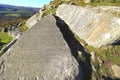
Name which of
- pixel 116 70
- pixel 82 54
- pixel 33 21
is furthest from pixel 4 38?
pixel 116 70

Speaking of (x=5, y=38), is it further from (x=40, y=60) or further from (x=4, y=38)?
(x=40, y=60)

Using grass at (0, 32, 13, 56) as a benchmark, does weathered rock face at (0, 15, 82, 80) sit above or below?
above

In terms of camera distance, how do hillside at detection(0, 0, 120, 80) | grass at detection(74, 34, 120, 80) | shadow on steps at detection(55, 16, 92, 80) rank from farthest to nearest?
grass at detection(74, 34, 120, 80)
shadow on steps at detection(55, 16, 92, 80)
hillside at detection(0, 0, 120, 80)

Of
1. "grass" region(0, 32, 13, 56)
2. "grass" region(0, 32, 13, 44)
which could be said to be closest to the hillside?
"grass" region(0, 32, 13, 56)

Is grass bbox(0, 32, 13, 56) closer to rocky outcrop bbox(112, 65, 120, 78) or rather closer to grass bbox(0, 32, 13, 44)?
grass bbox(0, 32, 13, 44)

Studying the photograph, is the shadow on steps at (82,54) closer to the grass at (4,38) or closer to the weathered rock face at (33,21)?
the weathered rock face at (33,21)

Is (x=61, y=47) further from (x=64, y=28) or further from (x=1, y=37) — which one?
(x=1, y=37)
